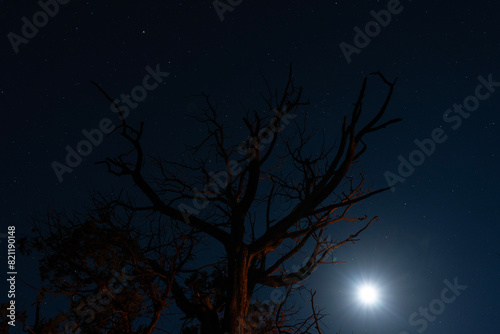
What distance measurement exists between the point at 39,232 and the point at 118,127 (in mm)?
2175

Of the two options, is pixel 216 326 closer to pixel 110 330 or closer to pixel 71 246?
pixel 110 330

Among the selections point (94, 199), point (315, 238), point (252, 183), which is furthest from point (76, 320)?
point (315, 238)

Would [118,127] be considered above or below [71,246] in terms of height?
Answer: above

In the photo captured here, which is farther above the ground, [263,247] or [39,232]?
[39,232]

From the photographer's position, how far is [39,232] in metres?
5.34

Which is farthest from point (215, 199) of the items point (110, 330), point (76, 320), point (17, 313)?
point (17, 313)

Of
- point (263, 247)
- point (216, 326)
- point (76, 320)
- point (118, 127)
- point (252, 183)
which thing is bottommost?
point (216, 326)

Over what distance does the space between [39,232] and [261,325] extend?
4.37 m

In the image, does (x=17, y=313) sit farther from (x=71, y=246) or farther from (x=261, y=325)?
(x=261, y=325)

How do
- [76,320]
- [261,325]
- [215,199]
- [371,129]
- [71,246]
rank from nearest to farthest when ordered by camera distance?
1. [371,129]
2. [71,246]
3. [76,320]
4. [215,199]
5. [261,325]

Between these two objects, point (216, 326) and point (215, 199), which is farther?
point (215, 199)

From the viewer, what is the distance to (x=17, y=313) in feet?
26.9

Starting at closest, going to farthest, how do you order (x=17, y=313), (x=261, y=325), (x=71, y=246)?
(x=71, y=246) < (x=261, y=325) < (x=17, y=313)

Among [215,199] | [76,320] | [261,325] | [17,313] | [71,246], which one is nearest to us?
[71,246]
